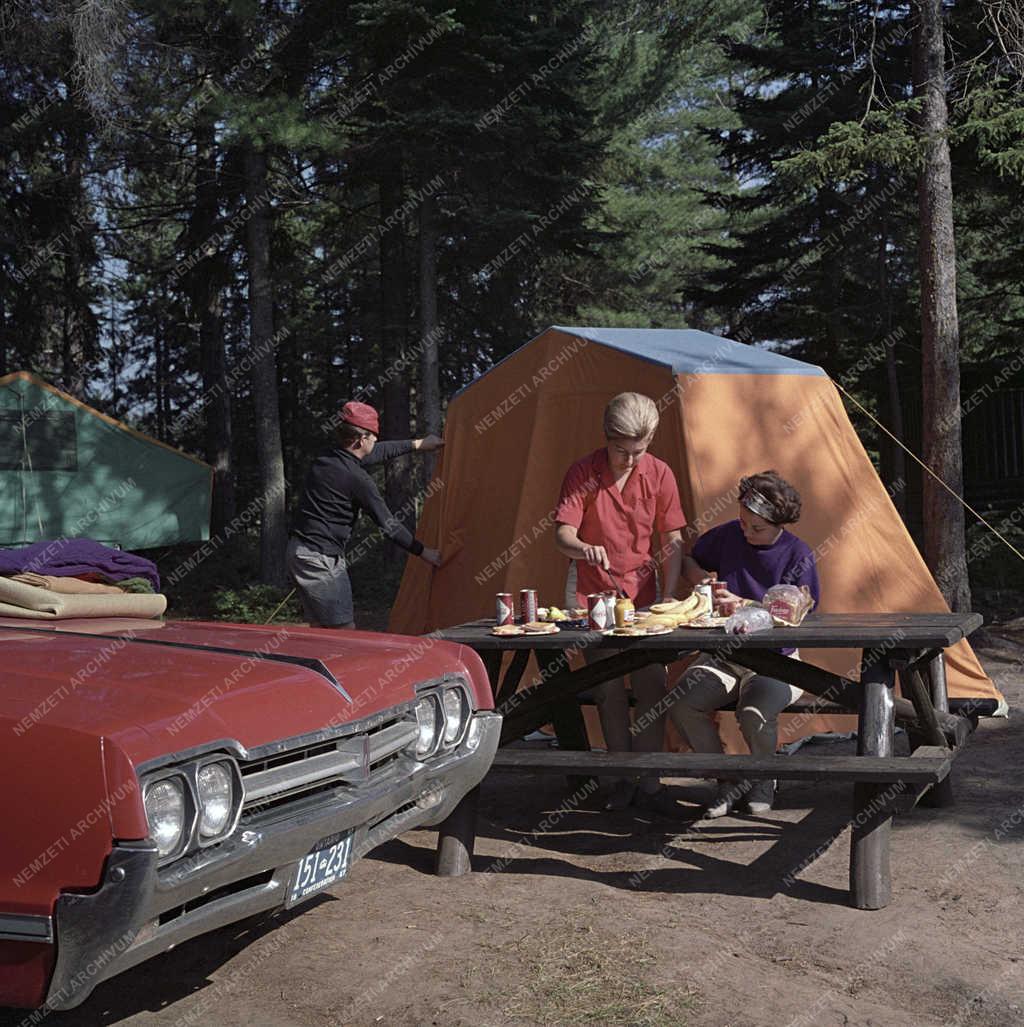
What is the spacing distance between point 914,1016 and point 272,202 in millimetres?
15338

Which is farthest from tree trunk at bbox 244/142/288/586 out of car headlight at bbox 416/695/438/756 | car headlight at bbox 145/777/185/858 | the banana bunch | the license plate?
car headlight at bbox 145/777/185/858

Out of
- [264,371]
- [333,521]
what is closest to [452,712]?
[333,521]

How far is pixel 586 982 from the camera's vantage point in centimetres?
356

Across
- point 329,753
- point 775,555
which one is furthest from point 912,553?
point 329,753

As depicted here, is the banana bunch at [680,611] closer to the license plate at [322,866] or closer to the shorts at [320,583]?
the license plate at [322,866]

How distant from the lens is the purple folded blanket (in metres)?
4.13

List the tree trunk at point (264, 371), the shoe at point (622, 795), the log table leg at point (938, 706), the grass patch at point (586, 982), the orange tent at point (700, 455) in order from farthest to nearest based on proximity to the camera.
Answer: the tree trunk at point (264, 371) < the orange tent at point (700, 455) < the shoe at point (622, 795) < the log table leg at point (938, 706) < the grass patch at point (586, 982)

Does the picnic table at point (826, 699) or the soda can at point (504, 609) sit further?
the soda can at point (504, 609)

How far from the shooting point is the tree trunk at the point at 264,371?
1603 cm

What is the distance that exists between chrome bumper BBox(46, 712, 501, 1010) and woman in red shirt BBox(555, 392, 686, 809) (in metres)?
1.93

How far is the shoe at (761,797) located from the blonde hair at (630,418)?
70.0 inches

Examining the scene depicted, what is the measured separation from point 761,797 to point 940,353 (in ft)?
18.9

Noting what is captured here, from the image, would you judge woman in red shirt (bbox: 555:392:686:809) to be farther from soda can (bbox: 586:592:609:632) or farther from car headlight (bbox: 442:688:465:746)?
car headlight (bbox: 442:688:465:746)

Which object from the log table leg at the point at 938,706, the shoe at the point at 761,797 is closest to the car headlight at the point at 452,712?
the shoe at the point at 761,797
